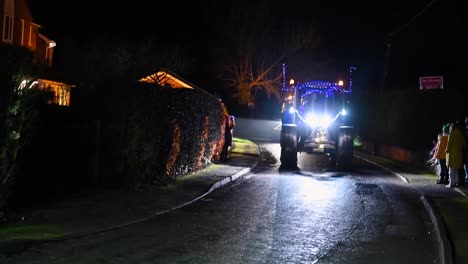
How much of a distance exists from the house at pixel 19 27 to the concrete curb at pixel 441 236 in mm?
20718

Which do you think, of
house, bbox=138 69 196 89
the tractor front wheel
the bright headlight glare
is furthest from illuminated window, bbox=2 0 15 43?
the bright headlight glare

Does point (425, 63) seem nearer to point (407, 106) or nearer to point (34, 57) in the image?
point (407, 106)

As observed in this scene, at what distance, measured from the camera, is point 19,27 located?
30.2m

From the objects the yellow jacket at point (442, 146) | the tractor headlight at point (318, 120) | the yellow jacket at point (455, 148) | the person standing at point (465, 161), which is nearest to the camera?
the yellow jacket at point (455, 148)

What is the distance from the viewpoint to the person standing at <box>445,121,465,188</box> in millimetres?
15570

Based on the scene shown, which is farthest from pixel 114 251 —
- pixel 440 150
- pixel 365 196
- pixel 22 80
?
pixel 440 150

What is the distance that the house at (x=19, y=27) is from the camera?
2830cm

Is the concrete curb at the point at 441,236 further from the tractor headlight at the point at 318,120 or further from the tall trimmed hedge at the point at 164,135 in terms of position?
the tractor headlight at the point at 318,120

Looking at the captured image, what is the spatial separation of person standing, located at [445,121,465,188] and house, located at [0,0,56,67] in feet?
63.8

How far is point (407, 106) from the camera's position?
82.9ft

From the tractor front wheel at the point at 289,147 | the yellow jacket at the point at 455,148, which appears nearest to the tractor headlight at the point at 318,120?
the tractor front wheel at the point at 289,147

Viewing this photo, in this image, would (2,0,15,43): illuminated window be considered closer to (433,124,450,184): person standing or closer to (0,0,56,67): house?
(0,0,56,67): house

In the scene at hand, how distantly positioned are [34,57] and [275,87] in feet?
133

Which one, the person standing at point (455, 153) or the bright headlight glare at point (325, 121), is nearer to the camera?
the person standing at point (455, 153)
